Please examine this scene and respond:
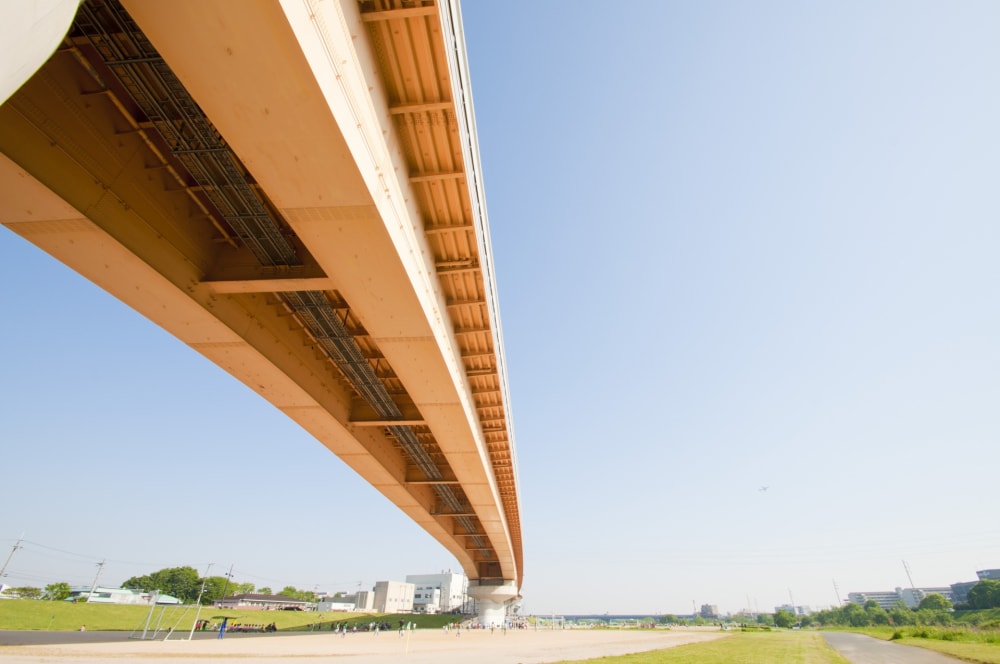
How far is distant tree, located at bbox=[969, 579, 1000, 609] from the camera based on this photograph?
7139cm

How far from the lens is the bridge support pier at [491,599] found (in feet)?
173

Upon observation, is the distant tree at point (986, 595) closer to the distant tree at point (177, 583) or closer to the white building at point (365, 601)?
the white building at point (365, 601)

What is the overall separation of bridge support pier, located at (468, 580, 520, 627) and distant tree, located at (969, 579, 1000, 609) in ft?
261

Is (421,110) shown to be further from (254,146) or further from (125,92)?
(125,92)

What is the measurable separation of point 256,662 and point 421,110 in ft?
53.3

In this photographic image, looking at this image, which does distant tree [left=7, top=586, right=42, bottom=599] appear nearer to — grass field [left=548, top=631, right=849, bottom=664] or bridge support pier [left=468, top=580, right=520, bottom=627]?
bridge support pier [left=468, top=580, right=520, bottom=627]

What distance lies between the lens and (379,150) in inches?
260

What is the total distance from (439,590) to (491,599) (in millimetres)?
73599

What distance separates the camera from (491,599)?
174ft

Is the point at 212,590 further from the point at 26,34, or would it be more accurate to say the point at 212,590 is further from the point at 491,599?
the point at 26,34

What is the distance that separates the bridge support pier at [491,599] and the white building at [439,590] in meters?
63.2

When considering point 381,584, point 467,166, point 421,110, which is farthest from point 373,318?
point 381,584

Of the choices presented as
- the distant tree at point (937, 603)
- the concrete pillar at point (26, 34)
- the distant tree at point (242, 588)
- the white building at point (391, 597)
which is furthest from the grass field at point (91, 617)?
the distant tree at point (937, 603)

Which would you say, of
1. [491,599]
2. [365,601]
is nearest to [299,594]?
[365,601]
